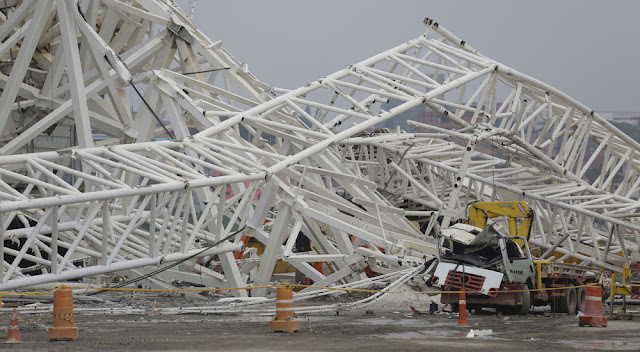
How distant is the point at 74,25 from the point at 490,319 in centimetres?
1662

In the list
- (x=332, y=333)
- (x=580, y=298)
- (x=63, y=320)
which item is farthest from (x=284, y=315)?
(x=580, y=298)

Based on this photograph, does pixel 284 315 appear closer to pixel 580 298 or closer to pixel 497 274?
pixel 497 274

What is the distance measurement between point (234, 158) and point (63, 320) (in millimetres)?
13658

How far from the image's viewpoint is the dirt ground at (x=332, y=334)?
17.7m

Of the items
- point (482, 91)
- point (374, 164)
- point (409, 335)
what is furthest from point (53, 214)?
point (374, 164)

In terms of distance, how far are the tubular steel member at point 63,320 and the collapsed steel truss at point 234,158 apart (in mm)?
5784

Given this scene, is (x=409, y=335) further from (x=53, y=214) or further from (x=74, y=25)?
(x=74, y=25)

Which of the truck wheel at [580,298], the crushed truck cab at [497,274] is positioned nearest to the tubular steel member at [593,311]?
the crushed truck cab at [497,274]

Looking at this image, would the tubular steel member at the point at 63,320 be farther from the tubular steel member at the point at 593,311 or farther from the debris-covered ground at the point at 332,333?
the tubular steel member at the point at 593,311

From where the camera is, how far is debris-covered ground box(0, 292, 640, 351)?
17.8m

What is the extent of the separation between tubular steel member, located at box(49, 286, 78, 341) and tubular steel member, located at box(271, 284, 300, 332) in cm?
365

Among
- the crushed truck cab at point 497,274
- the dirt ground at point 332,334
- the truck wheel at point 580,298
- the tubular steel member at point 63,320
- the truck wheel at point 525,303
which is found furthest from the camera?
the truck wheel at point 580,298

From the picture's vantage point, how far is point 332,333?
20.7m

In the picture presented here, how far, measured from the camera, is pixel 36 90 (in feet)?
131
